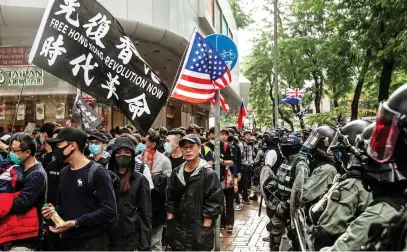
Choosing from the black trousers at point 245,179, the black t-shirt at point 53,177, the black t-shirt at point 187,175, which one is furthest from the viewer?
the black trousers at point 245,179

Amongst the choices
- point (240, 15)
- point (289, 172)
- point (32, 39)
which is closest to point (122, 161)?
point (289, 172)

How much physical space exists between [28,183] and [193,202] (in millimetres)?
1652

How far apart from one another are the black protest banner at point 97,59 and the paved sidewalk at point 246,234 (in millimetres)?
3936

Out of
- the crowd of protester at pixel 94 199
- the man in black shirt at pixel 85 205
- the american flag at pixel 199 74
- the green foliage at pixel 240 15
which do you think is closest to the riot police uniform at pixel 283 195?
the american flag at pixel 199 74

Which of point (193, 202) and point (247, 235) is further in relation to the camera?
point (247, 235)

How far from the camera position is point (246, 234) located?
996 cm

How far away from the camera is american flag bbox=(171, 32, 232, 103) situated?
7441mm

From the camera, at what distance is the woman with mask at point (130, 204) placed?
4.95 metres

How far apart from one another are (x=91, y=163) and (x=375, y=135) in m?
2.64

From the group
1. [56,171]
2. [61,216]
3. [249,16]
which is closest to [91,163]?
[61,216]

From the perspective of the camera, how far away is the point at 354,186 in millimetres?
3805

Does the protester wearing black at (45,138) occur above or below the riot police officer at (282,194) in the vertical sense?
above

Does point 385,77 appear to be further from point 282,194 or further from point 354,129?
point 354,129

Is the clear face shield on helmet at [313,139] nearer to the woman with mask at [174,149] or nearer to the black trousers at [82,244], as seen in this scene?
the woman with mask at [174,149]
